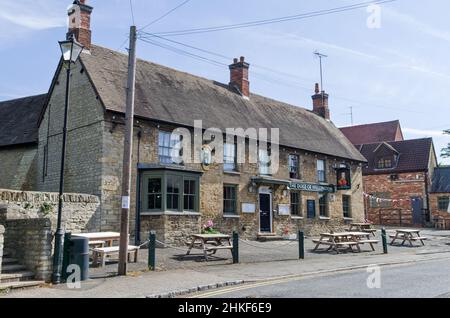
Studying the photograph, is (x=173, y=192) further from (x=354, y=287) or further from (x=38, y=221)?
(x=354, y=287)

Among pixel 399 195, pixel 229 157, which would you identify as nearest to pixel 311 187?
pixel 229 157

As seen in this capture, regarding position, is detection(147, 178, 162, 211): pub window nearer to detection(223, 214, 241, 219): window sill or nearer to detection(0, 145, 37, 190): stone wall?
detection(223, 214, 241, 219): window sill

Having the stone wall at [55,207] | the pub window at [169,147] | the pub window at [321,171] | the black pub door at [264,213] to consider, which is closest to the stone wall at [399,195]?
the pub window at [321,171]

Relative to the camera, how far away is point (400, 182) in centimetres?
3872

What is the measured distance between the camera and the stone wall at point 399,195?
37844 mm

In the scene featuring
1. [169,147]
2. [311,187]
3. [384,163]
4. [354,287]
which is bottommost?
[354,287]

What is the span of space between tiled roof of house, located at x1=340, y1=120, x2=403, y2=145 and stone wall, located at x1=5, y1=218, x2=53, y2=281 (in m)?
45.9

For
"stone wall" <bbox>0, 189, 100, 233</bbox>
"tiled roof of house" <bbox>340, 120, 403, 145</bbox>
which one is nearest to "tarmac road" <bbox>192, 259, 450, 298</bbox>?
"stone wall" <bbox>0, 189, 100, 233</bbox>

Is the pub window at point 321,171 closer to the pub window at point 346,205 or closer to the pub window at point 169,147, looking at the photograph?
the pub window at point 346,205

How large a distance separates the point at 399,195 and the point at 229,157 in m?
21.8

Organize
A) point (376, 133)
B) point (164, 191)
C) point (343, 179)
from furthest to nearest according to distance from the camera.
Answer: point (376, 133) → point (343, 179) → point (164, 191)
